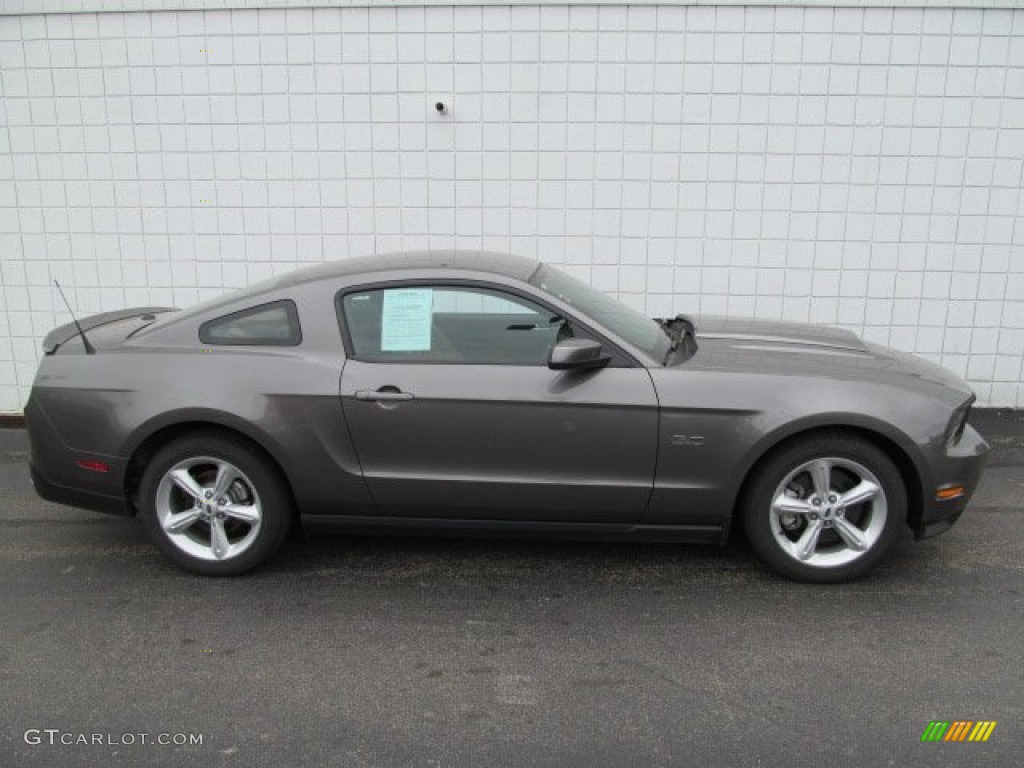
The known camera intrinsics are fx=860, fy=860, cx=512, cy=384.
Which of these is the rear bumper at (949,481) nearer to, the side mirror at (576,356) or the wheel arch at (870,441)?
the wheel arch at (870,441)

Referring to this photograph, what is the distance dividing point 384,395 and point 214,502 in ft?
3.17

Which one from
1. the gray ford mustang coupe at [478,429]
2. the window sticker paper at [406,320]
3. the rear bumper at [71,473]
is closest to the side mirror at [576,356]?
the gray ford mustang coupe at [478,429]

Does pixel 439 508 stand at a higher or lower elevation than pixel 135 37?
lower

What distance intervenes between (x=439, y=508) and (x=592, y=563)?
84cm

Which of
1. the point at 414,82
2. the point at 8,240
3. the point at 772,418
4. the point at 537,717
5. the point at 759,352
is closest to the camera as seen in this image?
the point at 537,717

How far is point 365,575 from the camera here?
4152mm

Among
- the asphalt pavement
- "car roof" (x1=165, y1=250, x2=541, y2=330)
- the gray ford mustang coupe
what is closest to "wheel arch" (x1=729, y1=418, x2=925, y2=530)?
the gray ford mustang coupe

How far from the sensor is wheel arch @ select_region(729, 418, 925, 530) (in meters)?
3.75

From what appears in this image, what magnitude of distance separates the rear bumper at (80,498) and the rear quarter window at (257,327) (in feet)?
2.89

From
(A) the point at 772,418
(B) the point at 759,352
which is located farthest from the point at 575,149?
(A) the point at 772,418

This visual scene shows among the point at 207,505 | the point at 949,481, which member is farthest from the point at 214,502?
the point at 949,481

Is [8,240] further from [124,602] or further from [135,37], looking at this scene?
[124,602]

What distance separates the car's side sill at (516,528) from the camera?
12.9 feet

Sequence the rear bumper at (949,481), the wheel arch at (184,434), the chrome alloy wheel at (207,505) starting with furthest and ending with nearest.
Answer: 1. the chrome alloy wheel at (207,505)
2. the wheel arch at (184,434)
3. the rear bumper at (949,481)
